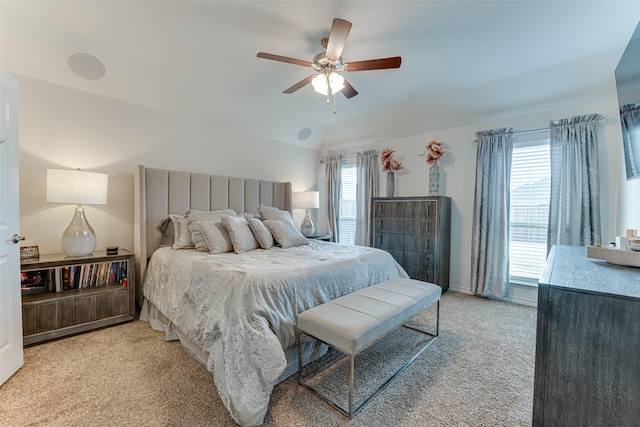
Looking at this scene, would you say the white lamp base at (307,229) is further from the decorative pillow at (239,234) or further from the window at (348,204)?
the decorative pillow at (239,234)

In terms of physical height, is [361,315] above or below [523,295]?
above

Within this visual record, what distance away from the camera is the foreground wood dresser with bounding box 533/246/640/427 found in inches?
33.8

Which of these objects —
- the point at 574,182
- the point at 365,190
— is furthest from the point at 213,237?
the point at 574,182

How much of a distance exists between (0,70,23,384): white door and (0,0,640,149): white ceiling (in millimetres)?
Answer: 854

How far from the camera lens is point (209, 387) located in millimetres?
1849

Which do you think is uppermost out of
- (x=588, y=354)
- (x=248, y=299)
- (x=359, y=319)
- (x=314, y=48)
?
(x=314, y=48)

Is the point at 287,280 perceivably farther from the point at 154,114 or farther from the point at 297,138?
the point at 297,138

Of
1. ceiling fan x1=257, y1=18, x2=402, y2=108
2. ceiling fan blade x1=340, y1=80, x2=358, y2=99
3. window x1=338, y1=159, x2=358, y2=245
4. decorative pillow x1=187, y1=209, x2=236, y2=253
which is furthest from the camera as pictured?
window x1=338, y1=159, x2=358, y2=245

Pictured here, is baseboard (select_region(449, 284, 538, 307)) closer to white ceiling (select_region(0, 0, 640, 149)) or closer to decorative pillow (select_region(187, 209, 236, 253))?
white ceiling (select_region(0, 0, 640, 149))

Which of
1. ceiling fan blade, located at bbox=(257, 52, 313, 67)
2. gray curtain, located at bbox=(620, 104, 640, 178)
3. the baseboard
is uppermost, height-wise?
ceiling fan blade, located at bbox=(257, 52, 313, 67)

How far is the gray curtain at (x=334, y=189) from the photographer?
5.33 meters

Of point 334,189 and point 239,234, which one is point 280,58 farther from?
point 334,189

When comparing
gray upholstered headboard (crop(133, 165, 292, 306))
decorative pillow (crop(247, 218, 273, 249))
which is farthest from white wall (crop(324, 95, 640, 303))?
decorative pillow (crop(247, 218, 273, 249))

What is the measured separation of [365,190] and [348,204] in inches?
22.0
